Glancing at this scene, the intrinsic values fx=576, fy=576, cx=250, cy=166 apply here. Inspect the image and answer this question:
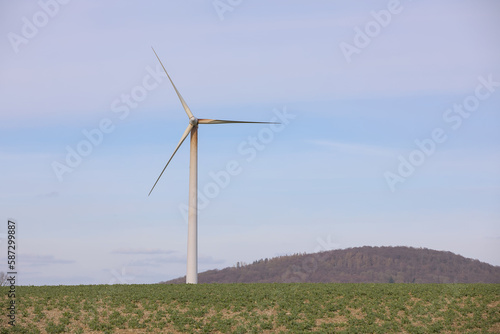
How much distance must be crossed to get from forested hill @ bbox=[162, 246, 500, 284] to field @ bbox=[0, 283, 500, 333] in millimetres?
51178

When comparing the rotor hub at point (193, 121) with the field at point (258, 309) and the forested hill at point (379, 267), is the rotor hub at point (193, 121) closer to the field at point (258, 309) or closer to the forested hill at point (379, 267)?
the field at point (258, 309)

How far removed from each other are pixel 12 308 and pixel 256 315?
56.2 feet

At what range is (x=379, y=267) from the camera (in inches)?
4456

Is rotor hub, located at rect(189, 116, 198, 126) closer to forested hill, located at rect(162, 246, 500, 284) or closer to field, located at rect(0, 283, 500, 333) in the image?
field, located at rect(0, 283, 500, 333)

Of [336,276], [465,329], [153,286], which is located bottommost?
[465,329]

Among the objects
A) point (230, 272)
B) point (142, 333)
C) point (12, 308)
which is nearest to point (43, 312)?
point (12, 308)

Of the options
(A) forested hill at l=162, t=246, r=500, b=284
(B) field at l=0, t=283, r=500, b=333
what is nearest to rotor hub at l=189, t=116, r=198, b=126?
(B) field at l=0, t=283, r=500, b=333

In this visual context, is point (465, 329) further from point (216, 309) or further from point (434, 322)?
point (216, 309)

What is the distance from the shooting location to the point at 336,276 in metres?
103

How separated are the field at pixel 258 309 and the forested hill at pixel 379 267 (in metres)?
51.2

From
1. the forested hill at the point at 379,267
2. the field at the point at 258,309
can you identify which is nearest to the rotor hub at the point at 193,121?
the field at the point at 258,309

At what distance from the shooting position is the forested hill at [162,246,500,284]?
101500 millimetres

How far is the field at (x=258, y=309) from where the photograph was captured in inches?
1510

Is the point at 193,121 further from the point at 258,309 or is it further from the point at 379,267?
the point at 379,267
